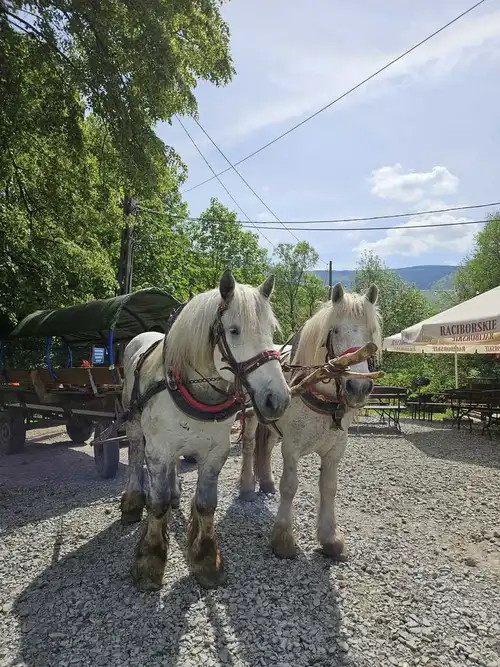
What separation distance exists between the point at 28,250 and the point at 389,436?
826 centimetres

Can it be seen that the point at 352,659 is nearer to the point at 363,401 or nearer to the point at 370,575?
the point at 370,575

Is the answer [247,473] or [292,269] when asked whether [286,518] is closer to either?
[247,473]

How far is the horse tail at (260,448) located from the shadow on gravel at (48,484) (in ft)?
5.17

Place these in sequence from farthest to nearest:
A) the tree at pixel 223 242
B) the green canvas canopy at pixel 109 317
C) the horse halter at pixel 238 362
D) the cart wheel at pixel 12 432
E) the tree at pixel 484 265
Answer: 1. the tree at pixel 223 242
2. the tree at pixel 484 265
3. the cart wheel at pixel 12 432
4. the green canvas canopy at pixel 109 317
5. the horse halter at pixel 238 362

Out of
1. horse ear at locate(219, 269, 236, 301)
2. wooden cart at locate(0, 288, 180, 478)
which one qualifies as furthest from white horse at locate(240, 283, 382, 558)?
wooden cart at locate(0, 288, 180, 478)

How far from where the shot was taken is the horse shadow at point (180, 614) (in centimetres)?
225

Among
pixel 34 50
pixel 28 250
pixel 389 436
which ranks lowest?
pixel 389 436

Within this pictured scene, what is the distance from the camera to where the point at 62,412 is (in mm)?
6234

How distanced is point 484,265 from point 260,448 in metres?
24.8

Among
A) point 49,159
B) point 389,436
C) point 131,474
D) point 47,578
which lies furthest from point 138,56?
point 389,436

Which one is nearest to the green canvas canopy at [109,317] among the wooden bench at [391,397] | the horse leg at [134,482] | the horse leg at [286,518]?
the horse leg at [134,482]

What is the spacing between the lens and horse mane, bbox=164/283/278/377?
7.97 feet

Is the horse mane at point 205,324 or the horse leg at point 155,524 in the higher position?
the horse mane at point 205,324

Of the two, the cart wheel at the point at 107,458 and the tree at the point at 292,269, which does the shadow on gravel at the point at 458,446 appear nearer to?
the cart wheel at the point at 107,458
